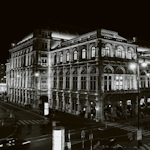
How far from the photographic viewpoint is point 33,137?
85.1 ft

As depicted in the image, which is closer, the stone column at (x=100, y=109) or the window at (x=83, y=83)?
the stone column at (x=100, y=109)

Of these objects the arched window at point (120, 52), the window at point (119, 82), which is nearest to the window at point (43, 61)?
the arched window at point (120, 52)

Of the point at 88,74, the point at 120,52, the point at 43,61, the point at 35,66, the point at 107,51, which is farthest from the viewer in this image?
the point at 43,61

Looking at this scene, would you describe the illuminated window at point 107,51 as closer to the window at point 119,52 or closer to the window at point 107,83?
the window at point 119,52

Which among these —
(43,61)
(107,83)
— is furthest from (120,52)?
(43,61)

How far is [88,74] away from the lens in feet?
136

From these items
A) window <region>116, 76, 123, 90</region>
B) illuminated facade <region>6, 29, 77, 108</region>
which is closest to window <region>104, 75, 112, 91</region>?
window <region>116, 76, 123, 90</region>

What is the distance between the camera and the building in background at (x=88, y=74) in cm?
3941

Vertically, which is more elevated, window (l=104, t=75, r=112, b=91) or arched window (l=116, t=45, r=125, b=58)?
arched window (l=116, t=45, r=125, b=58)

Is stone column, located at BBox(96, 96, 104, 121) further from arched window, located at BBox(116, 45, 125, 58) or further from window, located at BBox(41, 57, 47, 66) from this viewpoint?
window, located at BBox(41, 57, 47, 66)

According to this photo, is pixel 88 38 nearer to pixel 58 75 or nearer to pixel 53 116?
pixel 58 75

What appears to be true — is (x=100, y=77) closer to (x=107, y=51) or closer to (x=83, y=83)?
(x=83, y=83)

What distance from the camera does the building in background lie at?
39.4m

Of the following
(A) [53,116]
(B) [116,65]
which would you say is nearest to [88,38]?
(B) [116,65]
